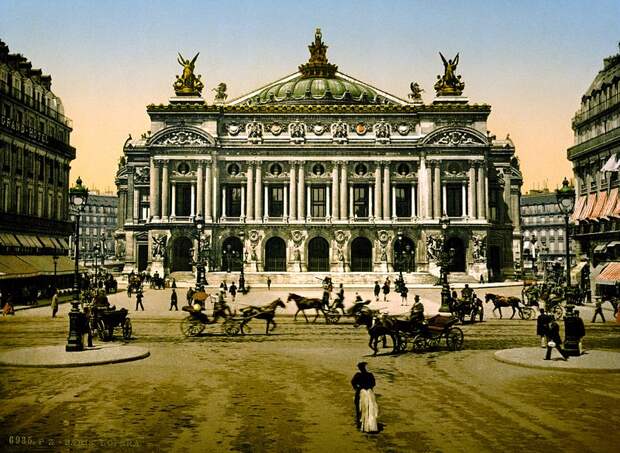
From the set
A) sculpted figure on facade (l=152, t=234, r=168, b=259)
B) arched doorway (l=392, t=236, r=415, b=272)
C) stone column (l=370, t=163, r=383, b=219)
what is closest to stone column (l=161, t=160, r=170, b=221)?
sculpted figure on facade (l=152, t=234, r=168, b=259)

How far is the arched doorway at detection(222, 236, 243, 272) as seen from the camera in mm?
80312

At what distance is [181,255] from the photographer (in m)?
81.2

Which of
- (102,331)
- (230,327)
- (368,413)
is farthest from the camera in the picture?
(230,327)

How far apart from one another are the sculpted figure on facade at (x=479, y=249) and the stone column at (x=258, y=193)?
83.3 ft

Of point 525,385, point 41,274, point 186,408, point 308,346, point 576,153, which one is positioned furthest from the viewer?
point 576,153

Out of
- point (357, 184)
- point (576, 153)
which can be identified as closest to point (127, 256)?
point (357, 184)

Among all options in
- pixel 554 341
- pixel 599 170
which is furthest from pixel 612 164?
pixel 554 341

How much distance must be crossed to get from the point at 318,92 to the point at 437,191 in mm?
27548

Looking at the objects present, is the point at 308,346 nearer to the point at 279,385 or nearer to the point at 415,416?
the point at 279,385

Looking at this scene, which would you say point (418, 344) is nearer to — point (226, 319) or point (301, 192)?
point (226, 319)

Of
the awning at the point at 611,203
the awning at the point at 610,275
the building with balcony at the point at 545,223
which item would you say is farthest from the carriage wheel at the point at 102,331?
the building with balcony at the point at 545,223

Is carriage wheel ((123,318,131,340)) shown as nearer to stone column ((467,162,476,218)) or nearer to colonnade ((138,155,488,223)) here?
colonnade ((138,155,488,223))

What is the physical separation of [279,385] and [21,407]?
238 inches

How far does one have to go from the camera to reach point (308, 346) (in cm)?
2505
